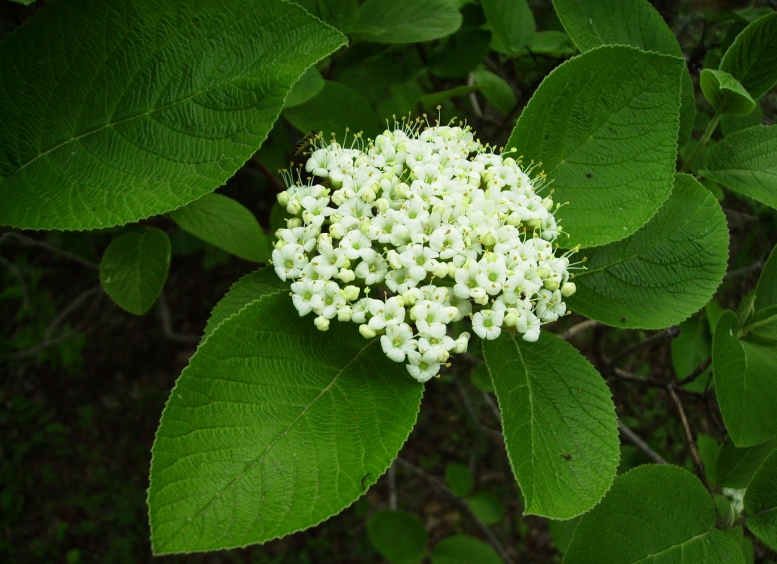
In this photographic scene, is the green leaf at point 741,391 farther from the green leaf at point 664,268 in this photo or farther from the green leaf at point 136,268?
the green leaf at point 136,268

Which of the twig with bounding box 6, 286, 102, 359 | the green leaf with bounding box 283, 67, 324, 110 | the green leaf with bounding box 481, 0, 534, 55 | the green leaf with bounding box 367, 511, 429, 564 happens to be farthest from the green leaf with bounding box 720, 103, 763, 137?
the twig with bounding box 6, 286, 102, 359

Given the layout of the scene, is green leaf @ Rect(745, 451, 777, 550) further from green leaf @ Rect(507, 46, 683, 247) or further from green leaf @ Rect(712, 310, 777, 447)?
green leaf @ Rect(507, 46, 683, 247)

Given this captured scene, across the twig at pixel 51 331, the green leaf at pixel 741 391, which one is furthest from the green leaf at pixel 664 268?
the twig at pixel 51 331

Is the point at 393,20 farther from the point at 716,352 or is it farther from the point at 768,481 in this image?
the point at 768,481

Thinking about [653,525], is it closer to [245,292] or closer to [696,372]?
[696,372]

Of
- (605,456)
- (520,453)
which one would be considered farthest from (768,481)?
(520,453)

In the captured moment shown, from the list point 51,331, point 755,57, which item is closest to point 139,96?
point 755,57
